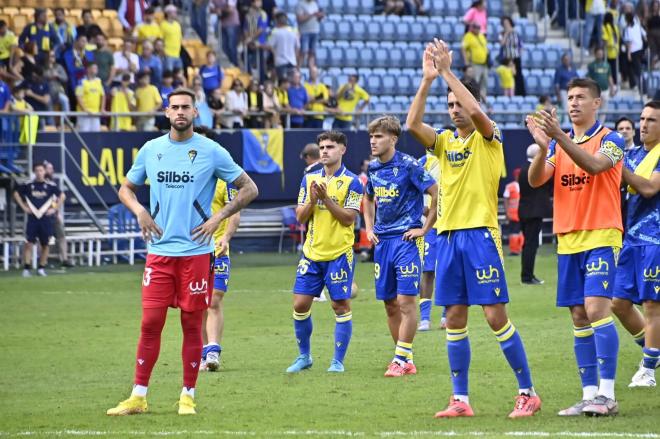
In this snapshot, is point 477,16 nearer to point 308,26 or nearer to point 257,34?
point 308,26

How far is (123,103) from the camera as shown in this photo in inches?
1053

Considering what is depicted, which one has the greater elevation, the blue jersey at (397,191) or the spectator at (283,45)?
the spectator at (283,45)

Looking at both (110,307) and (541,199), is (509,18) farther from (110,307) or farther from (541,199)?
(110,307)

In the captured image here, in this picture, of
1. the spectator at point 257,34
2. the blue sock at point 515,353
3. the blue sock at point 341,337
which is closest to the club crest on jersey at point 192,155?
the blue sock at point 515,353

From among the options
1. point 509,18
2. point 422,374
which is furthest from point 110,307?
point 509,18

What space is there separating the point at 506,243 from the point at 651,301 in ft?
67.7

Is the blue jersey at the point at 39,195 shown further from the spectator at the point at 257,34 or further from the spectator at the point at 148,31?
the spectator at the point at 257,34

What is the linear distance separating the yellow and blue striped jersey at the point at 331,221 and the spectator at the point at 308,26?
62.8 feet

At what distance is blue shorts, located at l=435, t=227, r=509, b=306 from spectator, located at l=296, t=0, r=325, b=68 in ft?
72.8

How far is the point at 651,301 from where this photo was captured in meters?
10.6

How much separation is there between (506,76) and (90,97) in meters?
11.5

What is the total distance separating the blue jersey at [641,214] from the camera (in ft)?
34.6

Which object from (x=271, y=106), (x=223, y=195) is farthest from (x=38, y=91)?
(x=223, y=195)

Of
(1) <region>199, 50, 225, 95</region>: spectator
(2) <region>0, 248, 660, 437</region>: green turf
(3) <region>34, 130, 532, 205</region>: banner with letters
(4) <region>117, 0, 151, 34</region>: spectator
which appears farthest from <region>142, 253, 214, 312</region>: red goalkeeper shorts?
(4) <region>117, 0, 151, 34</region>: spectator
